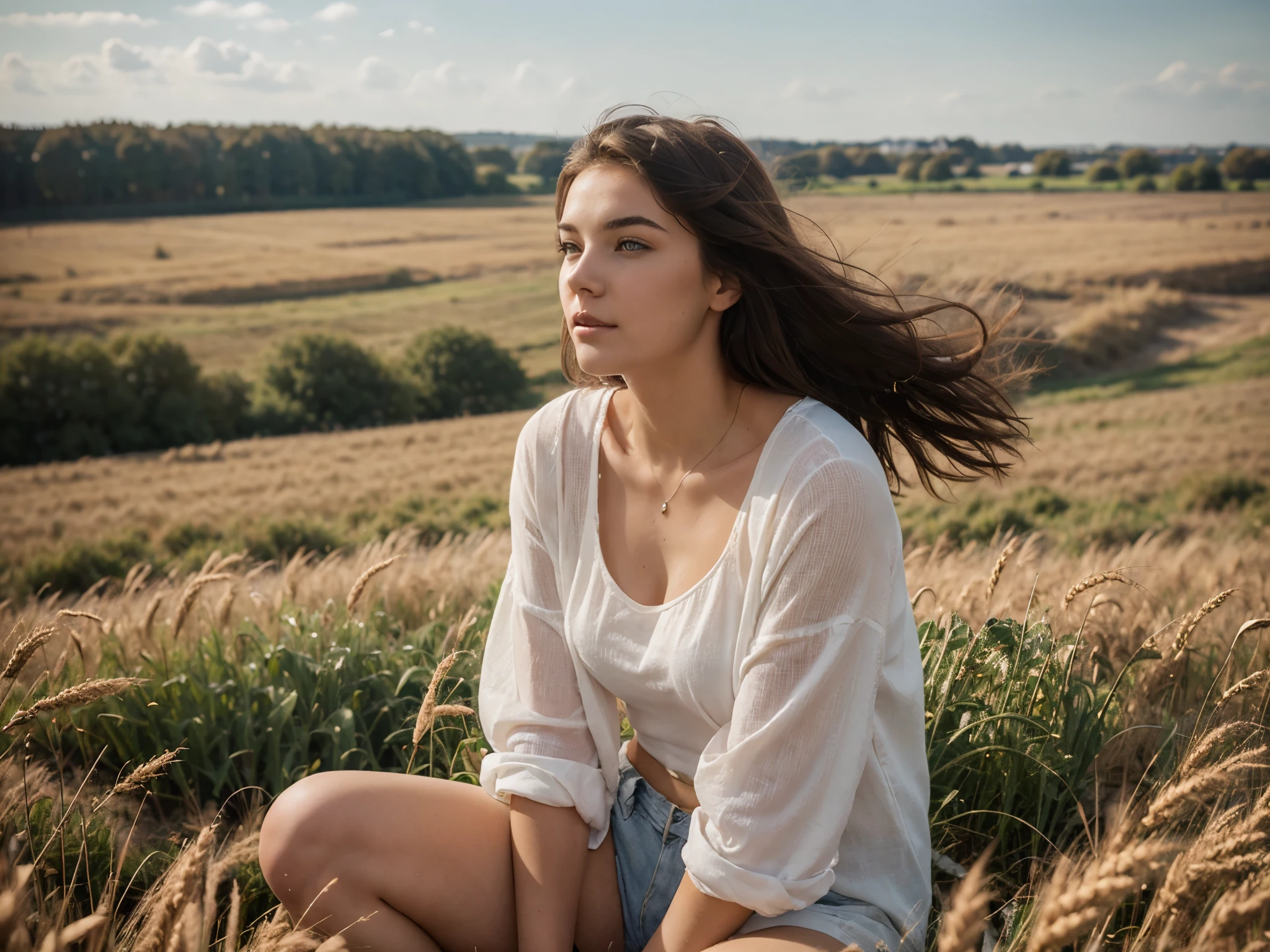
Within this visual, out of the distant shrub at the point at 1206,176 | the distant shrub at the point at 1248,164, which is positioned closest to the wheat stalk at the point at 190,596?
the distant shrub at the point at 1248,164

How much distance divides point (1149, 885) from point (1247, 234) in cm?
4316

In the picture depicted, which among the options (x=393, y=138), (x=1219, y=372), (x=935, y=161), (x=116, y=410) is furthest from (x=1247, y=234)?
(x=393, y=138)

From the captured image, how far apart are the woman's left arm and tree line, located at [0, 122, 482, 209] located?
47.1 metres

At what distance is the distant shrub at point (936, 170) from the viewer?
6341cm

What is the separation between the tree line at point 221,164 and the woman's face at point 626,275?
46366mm

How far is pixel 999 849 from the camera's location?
8.59ft

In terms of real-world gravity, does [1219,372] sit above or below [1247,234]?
below

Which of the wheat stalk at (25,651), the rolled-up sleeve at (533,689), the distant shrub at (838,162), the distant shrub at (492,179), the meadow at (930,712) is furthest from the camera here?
the distant shrub at (492,179)

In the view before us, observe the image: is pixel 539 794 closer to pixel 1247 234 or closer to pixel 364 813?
pixel 364 813

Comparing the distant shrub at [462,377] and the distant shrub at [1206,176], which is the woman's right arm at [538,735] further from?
the distant shrub at [1206,176]

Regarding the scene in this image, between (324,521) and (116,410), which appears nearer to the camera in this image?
(324,521)

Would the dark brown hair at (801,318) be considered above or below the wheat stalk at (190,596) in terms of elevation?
above

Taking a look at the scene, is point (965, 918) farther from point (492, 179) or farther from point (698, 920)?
point (492, 179)

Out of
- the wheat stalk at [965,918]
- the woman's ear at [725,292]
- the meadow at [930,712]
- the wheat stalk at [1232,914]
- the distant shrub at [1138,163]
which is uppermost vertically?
the distant shrub at [1138,163]
